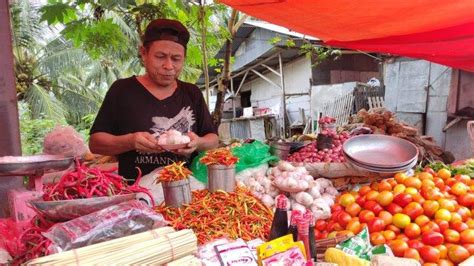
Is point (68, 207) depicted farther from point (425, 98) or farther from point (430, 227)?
point (425, 98)

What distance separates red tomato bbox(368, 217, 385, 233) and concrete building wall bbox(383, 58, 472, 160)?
16.9 ft

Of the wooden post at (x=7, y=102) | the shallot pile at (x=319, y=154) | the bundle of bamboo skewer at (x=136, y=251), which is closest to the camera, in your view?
Result: the bundle of bamboo skewer at (x=136, y=251)

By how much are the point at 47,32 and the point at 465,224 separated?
1635cm

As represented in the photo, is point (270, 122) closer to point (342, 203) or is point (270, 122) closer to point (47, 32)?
point (47, 32)

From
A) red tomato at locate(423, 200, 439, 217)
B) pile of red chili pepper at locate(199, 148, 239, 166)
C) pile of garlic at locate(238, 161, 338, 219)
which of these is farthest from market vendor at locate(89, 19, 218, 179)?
red tomato at locate(423, 200, 439, 217)

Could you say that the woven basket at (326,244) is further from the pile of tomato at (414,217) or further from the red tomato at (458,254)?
the red tomato at (458,254)

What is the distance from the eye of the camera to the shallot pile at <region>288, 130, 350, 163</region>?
2896mm

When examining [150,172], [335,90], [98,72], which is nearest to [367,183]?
[150,172]

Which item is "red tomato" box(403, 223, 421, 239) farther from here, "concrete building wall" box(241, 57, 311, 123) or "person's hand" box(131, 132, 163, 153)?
"concrete building wall" box(241, 57, 311, 123)

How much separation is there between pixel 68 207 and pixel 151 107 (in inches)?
56.1

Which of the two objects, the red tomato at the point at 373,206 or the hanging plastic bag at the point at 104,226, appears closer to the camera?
the hanging plastic bag at the point at 104,226

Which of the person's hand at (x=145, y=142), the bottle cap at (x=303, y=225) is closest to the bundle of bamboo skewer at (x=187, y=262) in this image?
the bottle cap at (x=303, y=225)

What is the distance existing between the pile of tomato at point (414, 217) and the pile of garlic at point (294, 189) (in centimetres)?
9

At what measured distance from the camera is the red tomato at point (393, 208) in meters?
2.31
